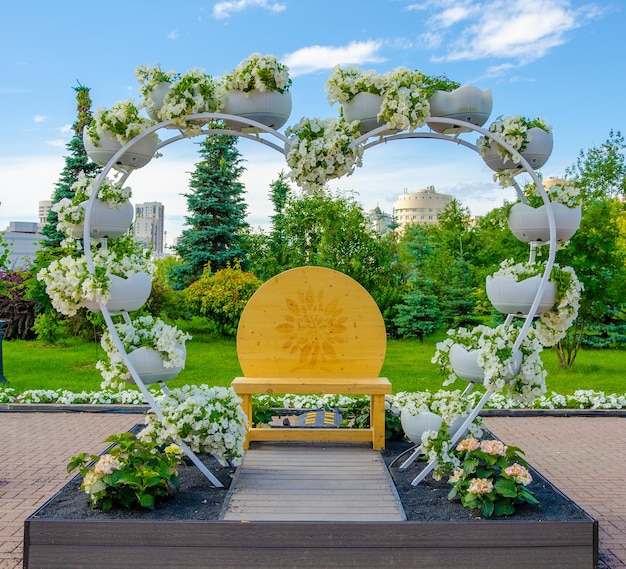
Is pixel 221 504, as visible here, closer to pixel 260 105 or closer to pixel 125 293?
pixel 125 293

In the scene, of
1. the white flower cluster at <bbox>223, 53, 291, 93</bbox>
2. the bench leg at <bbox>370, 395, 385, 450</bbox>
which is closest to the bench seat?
the bench leg at <bbox>370, 395, 385, 450</bbox>

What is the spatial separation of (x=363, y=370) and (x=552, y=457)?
6.45 feet

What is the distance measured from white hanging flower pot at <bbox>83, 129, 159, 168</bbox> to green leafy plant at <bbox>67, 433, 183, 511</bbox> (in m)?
1.89

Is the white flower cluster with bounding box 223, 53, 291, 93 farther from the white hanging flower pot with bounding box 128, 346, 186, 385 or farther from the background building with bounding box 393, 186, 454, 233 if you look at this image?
the background building with bounding box 393, 186, 454, 233

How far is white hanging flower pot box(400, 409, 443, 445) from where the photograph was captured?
15.8 feet

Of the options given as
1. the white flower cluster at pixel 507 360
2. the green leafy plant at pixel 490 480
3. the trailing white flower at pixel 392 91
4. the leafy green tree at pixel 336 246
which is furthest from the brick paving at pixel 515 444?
the leafy green tree at pixel 336 246

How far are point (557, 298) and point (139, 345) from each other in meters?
2.77

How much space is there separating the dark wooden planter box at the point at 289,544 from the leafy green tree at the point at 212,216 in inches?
574

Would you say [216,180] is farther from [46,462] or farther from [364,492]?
[364,492]

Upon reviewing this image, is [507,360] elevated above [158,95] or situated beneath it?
situated beneath

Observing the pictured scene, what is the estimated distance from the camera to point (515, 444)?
264 inches

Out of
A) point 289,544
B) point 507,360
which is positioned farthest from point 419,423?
point 289,544

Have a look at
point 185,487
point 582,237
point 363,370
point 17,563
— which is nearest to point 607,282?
point 582,237

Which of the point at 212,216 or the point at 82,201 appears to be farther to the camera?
the point at 212,216
